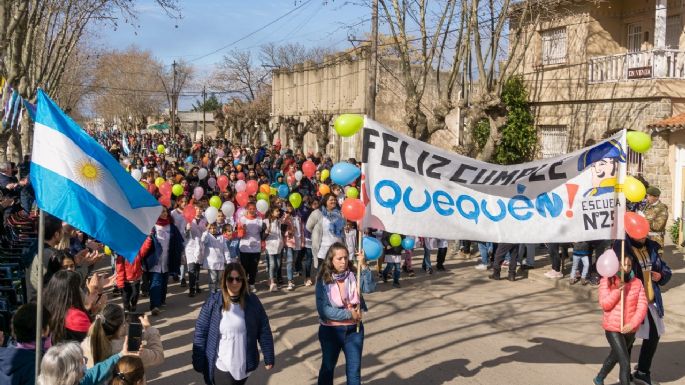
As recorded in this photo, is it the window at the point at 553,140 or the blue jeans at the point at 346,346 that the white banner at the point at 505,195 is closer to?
the blue jeans at the point at 346,346

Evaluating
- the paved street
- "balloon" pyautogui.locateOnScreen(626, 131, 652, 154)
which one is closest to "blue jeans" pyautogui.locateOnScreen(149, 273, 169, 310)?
the paved street

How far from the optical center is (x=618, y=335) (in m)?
6.06

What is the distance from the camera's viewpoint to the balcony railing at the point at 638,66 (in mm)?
15312

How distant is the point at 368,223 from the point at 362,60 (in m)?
28.8

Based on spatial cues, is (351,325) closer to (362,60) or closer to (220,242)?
(220,242)

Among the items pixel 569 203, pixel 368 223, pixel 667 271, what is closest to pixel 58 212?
pixel 368 223

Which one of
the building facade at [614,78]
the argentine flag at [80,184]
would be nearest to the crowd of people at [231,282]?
the argentine flag at [80,184]

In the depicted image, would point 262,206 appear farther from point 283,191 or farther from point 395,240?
point 283,191

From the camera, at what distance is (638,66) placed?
635 inches

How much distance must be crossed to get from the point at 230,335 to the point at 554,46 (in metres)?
17.4

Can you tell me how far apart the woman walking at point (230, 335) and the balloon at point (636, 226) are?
11.4ft

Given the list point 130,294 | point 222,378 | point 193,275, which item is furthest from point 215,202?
point 222,378

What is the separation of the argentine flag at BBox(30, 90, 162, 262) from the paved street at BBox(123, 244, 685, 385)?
8.87 feet

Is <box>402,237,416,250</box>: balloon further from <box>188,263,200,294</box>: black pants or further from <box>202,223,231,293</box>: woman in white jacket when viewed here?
<box>188,263,200,294</box>: black pants
